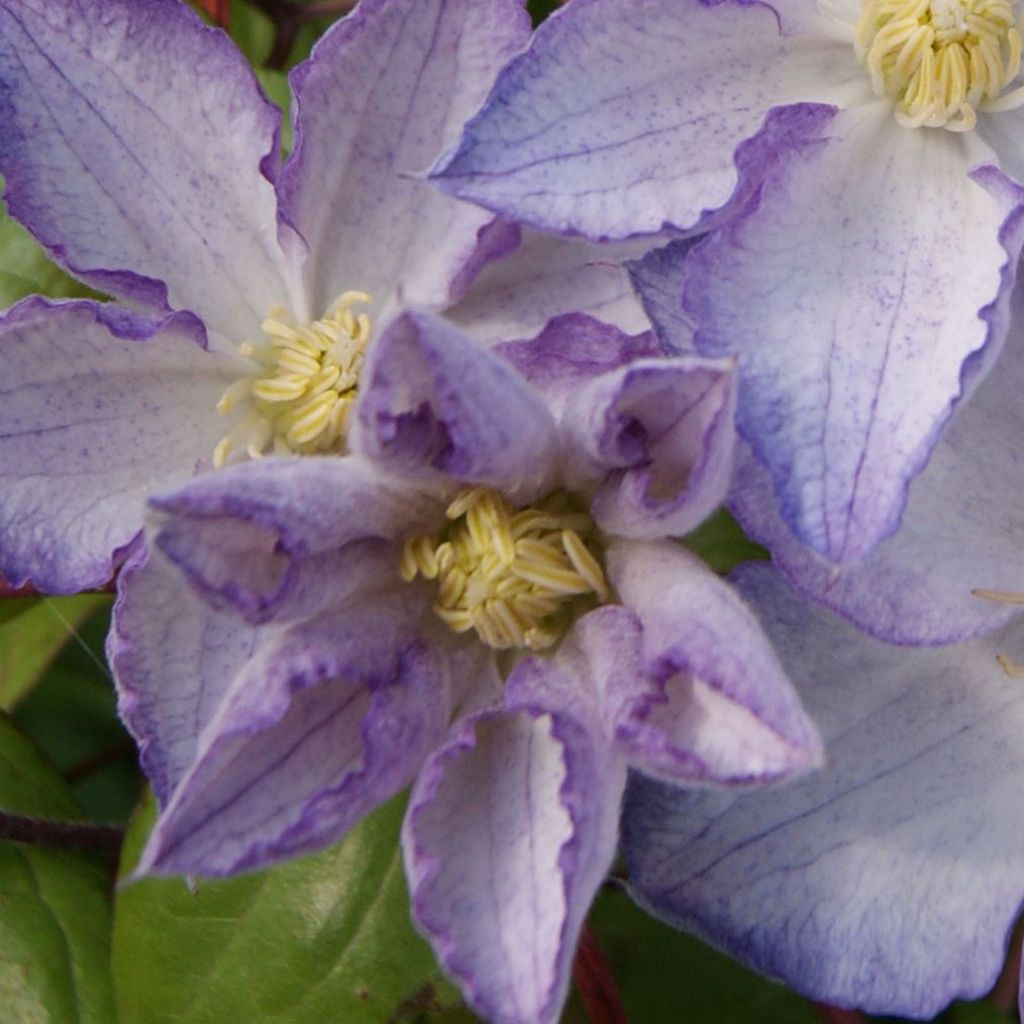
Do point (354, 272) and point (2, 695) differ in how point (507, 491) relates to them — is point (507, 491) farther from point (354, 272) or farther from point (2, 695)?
point (2, 695)

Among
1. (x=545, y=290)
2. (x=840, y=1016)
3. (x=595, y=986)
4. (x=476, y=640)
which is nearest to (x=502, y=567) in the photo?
(x=476, y=640)

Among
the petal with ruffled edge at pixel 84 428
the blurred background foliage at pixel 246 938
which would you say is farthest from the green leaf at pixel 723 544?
the petal with ruffled edge at pixel 84 428

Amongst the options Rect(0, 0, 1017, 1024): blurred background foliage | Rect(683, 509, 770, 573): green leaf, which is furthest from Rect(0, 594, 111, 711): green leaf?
Rect(683, 509, 770, 573): green leaf

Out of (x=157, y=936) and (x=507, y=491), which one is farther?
(x=157, y=936)

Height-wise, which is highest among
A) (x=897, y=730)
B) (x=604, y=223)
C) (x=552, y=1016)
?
(x=604, y=223)

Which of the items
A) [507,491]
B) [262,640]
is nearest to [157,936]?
[262,640]

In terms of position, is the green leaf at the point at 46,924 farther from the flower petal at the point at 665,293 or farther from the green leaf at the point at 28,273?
the flower petal at the point at 665,293

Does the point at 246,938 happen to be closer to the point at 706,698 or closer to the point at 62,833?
the point at 62,833
